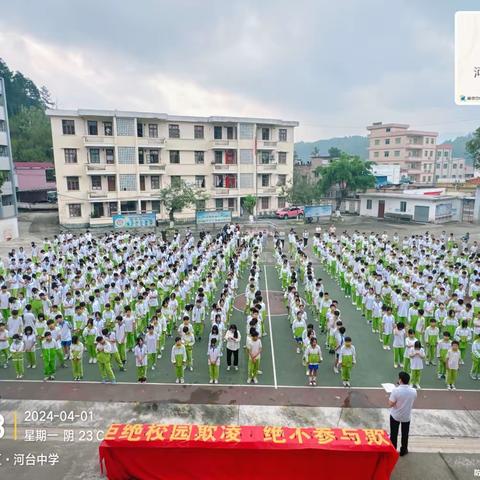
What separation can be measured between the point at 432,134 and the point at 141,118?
45.9 meters

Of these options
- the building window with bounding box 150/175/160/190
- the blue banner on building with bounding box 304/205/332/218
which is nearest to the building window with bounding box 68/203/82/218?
the building window with bounding box 150/175/160/190

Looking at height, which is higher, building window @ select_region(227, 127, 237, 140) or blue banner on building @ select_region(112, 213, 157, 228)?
building window @ select_region(227, 127, 237, 140)

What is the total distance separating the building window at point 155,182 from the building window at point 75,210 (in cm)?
607

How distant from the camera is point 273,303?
1476 centimetres

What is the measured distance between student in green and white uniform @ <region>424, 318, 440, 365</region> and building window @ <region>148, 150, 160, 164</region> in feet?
93.2

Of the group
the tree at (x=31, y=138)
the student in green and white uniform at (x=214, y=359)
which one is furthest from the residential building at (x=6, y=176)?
the student in green and white uniform at (x=214, y=359)

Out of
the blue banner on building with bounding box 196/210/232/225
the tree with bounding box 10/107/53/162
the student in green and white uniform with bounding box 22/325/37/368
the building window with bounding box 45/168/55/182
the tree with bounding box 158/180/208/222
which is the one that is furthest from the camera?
the tree with bounding box 10/107/53/162

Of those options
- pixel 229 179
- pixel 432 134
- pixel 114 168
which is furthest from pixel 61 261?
pixel 432 134

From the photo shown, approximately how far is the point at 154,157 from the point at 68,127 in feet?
22.8

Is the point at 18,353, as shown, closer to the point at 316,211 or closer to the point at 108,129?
the point at 108,129

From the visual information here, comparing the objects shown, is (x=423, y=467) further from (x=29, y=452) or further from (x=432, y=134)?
(x=432, y=134)

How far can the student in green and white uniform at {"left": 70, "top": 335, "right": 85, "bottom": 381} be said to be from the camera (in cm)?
890

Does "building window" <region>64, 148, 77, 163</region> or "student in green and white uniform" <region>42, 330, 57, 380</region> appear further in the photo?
"building window" <region>64, 148, 77, 163</region>

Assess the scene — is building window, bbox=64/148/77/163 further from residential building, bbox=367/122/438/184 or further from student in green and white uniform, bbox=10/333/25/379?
residential building, bbox=367/122/438/184
